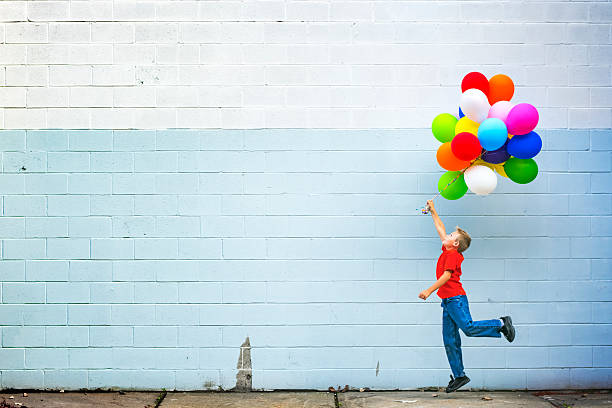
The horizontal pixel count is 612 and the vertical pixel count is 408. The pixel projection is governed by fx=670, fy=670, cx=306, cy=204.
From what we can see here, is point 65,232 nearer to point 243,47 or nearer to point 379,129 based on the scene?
point 243,47

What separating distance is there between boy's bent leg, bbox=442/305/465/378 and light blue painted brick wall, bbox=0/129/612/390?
0.17 metres

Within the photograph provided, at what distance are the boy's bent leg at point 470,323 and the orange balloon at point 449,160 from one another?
117 cm

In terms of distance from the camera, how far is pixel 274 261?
5.86 metres

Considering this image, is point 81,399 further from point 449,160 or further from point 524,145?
point 524,145

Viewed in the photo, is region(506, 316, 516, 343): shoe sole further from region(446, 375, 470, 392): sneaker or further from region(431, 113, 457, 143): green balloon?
region(431, 113, 457, 143): green balloon

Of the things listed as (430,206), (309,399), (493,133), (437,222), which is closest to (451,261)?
(437,222)

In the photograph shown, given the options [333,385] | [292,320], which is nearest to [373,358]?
[333,385]

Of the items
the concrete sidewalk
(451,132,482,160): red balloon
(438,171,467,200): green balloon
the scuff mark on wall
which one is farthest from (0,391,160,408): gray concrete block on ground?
(451,132,482,160): red balloon

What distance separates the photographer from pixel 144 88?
231 inches

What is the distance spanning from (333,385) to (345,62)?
9.28 feet

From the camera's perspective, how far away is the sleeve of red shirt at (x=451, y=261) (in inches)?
220

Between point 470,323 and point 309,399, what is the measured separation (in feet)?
4.89

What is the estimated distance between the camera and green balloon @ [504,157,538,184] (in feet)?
16.8

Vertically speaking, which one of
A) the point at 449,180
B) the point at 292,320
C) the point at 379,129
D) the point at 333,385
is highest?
the point at 379,129
